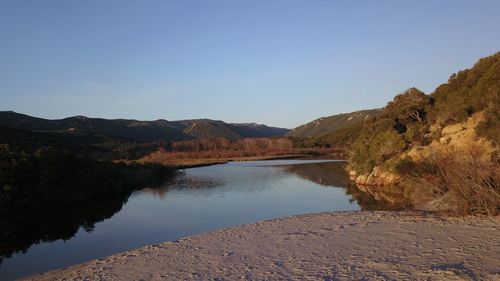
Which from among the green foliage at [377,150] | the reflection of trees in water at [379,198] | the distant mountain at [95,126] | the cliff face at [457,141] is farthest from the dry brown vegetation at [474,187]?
the distant mountain at [95,126]

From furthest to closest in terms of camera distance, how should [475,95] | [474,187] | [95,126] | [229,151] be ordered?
[95,126]
[229,151]
[475,95]
[474,187]

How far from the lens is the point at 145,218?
75.8 feet

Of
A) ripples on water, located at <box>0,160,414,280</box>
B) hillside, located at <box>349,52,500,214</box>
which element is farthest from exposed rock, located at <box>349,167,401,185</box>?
ripples on water, located at <box>0,160,414,280</box>

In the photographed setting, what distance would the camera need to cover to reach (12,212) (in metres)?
24.2

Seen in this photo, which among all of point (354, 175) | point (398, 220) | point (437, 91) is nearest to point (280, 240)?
point (398, 220)

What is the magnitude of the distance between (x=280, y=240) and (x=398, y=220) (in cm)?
446

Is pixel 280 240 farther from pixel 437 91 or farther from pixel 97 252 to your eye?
pixel 437 91

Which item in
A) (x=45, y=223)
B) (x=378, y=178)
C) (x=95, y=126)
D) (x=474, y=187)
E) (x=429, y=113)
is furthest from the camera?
(x=95, y=126)

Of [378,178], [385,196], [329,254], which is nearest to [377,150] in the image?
[378,178]

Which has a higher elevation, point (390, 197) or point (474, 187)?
point (474, 187)

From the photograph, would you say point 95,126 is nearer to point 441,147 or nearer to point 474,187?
point 441,147

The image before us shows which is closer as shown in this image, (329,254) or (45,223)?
(329,254)

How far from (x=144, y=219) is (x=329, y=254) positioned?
14.5 m

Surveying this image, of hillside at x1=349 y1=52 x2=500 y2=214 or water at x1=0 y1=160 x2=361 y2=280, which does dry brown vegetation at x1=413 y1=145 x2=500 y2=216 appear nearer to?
hillside at x1=349 y1=52 x2=500 y2=214
